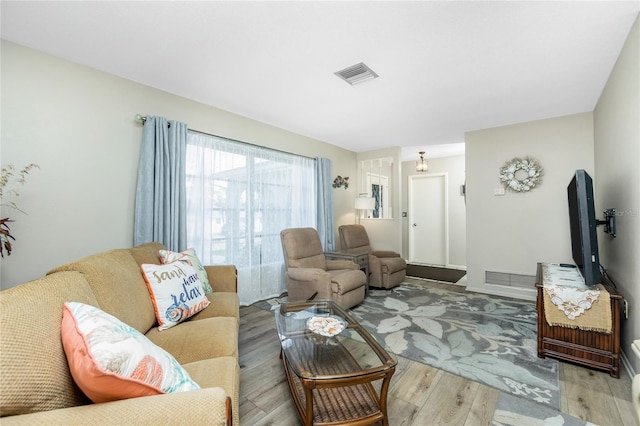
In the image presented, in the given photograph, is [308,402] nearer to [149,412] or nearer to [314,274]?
[149,412]

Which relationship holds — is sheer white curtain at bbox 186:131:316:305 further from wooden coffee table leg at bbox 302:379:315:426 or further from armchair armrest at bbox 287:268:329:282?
wooden coffee table leg at bbox 302:379:315:426

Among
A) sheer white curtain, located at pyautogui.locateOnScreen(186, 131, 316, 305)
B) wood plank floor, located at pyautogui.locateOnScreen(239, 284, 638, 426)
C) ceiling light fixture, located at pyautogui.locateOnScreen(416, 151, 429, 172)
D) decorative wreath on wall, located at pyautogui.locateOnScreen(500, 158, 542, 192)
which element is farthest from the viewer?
ceiling light fixture, located at pyautogui.locateOnScreen(416, 151, 429, 172)

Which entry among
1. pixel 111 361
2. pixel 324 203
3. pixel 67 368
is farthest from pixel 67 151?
pixel 324 203

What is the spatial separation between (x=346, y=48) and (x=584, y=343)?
2.81 meters

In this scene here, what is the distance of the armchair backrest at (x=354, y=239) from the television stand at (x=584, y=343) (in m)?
2.61

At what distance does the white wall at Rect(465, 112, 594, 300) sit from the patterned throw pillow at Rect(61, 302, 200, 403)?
405 cm

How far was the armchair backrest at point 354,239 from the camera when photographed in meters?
4.47

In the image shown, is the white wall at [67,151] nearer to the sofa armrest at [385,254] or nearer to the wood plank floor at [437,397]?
the wood plank floor at [437,397]

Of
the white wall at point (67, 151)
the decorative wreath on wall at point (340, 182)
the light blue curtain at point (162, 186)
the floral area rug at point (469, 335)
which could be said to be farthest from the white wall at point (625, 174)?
the white wall at point (67, 151)

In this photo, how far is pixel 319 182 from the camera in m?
4.41

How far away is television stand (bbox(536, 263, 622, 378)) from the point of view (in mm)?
1880

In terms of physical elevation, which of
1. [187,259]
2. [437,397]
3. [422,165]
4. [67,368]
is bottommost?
[437,397]

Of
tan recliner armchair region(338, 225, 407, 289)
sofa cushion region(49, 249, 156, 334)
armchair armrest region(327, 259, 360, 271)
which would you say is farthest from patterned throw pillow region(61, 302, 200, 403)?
tan recliner armchair region(338, 225, 407, 289)

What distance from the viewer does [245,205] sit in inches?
136
